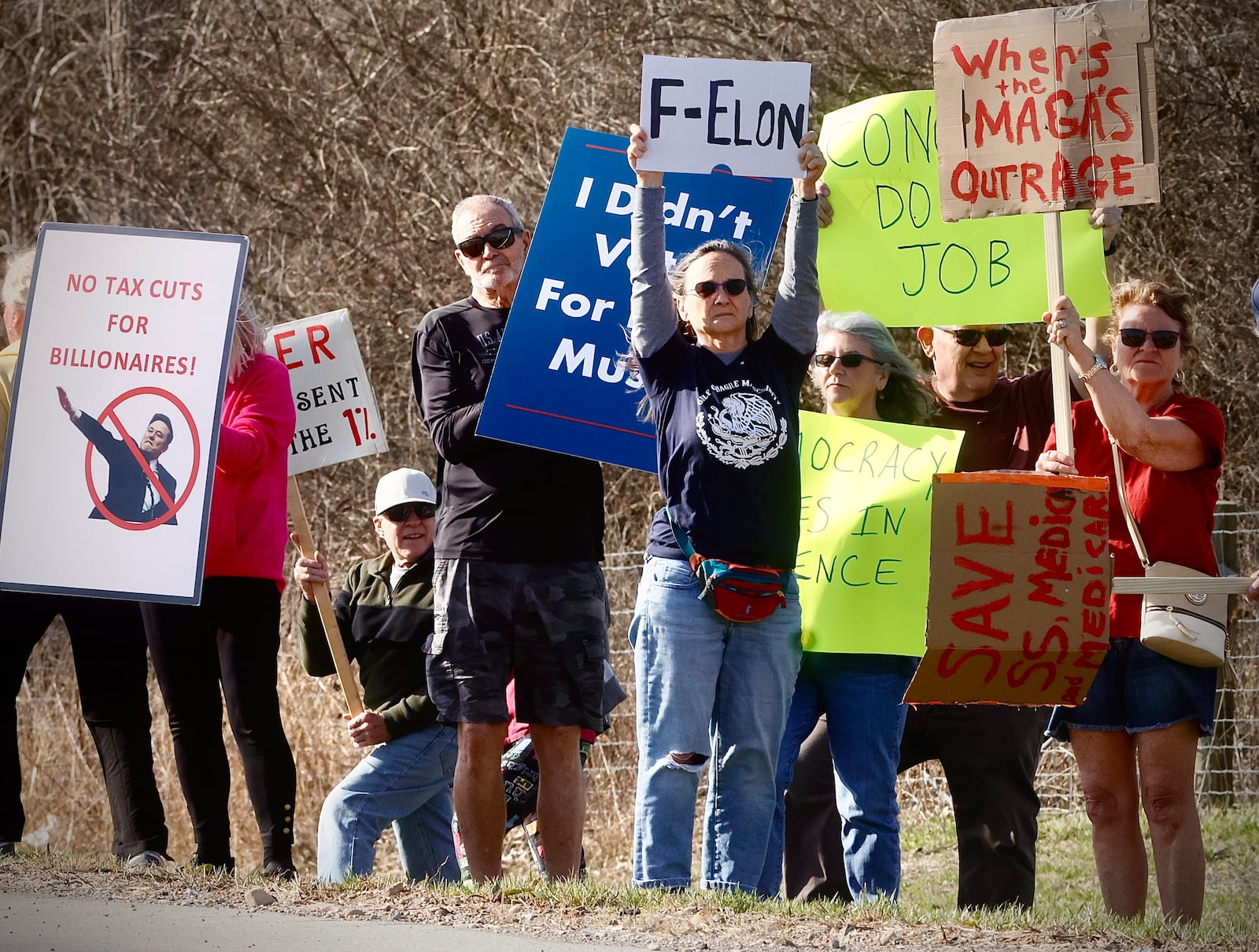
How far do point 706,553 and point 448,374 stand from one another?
1175 millimetres

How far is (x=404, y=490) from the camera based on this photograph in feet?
20.9

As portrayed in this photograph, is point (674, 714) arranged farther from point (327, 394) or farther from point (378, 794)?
point (327, 394)

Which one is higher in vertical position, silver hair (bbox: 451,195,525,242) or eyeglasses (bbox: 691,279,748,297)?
silver hair (bbox: 451,195,525,242)

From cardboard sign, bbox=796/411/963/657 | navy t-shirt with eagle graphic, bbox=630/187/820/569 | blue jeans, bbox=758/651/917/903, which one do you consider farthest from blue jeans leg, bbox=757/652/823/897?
navy t-shirt with eagle graphic, bbox=630/187/820/569

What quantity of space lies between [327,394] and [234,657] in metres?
1.43

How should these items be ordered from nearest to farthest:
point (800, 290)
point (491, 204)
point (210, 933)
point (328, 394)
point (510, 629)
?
point (210, 933) → point (800, 290) → point (510, 629) → point (491, 204) → point (328, 394)

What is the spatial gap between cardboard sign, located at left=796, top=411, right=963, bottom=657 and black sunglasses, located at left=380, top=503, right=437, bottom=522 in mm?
1644

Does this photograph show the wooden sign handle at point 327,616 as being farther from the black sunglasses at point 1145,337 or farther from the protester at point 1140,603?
the black sunglasses at point 1145,337

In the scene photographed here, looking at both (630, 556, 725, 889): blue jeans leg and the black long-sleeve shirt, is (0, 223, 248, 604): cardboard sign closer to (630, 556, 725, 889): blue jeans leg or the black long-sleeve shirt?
the black long-sleeve shirt

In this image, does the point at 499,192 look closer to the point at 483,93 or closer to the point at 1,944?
the point at 483,93

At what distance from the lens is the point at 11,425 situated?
578cm

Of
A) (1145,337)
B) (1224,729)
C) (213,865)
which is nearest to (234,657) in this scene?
(213,865)

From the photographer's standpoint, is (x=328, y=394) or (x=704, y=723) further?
(x=328, y=394)

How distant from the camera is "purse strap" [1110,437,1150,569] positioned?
473 centimetres
